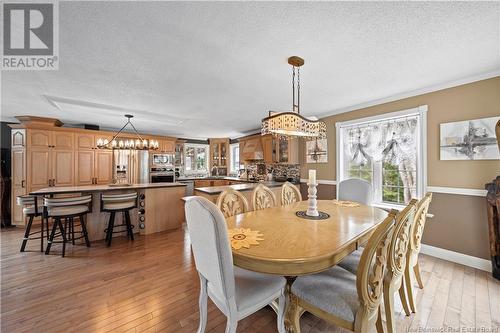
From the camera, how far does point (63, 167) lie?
433 centimetres

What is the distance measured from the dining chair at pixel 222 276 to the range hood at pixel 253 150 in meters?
4.10

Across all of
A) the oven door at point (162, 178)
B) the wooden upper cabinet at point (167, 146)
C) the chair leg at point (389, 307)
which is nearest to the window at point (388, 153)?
the chair leg at point (389, 307)

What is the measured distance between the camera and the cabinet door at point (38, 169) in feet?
13.1

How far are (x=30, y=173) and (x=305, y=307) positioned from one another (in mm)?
5700

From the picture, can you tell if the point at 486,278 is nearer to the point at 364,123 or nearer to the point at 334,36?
the point at 364,123

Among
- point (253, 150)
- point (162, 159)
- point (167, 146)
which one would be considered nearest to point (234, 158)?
point (253, 150)

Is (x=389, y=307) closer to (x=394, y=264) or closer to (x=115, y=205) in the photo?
(x=394, y=264)

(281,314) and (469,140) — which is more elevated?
(469,140)

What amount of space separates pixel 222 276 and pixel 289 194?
2009mm

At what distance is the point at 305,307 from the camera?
122 centimetres

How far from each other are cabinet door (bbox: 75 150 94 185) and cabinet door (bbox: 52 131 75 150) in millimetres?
228

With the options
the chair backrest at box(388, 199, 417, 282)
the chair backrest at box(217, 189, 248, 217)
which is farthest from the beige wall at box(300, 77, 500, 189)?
the chair backrest at box(217, 189, 248, 217)

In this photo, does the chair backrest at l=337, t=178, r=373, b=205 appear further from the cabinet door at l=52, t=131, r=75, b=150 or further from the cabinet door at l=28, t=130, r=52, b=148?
the cabinet door at l=28, t=130, r=52, b=148

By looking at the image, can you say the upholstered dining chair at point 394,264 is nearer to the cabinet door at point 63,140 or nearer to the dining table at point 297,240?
the dining table at point 297,240
